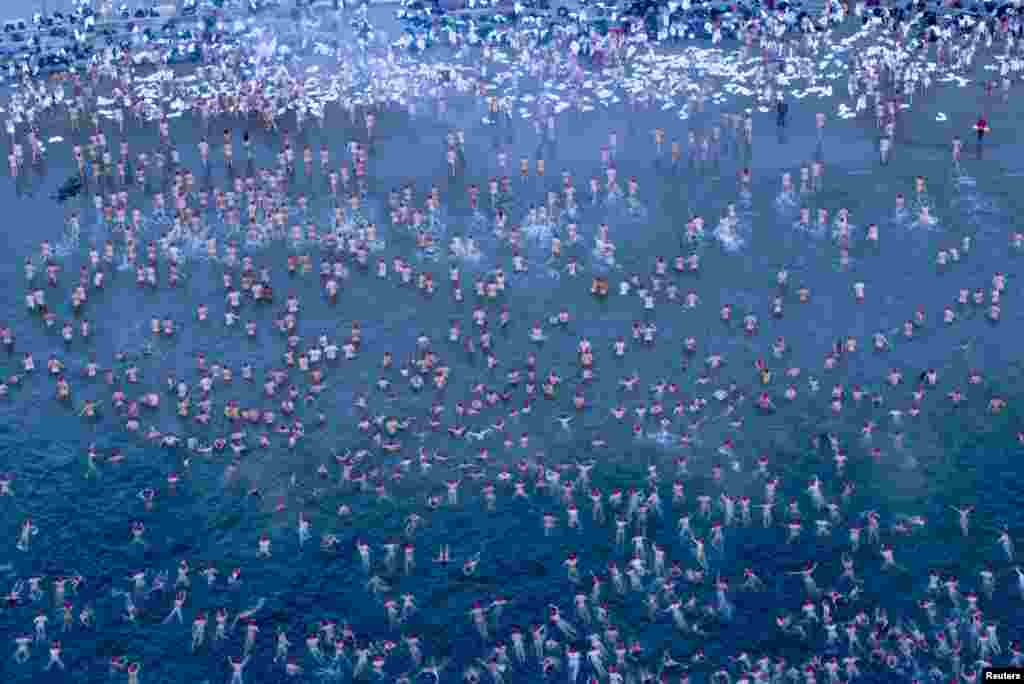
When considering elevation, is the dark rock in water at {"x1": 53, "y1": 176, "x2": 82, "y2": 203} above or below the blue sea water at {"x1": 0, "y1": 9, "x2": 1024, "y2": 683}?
above

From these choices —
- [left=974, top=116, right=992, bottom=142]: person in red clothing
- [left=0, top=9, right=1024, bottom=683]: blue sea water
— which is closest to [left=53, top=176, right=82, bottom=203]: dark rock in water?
[left=0, top=9, right=1024, bottom=683]: blue sea water

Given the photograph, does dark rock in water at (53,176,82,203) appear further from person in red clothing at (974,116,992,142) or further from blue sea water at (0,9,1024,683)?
person in red clothing at (974,116,992,142)

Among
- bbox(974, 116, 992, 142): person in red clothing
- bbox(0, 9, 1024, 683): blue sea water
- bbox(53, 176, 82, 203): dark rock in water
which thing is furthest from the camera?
bbox(974, 116, 992, 142): person in red clothing

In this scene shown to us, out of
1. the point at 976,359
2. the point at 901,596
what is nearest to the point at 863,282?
the point at 976,359

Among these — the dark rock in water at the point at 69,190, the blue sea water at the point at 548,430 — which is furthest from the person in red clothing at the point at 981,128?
the dark rock in water at the point at 69,190

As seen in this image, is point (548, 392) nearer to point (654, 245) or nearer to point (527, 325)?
point (527, 325)
